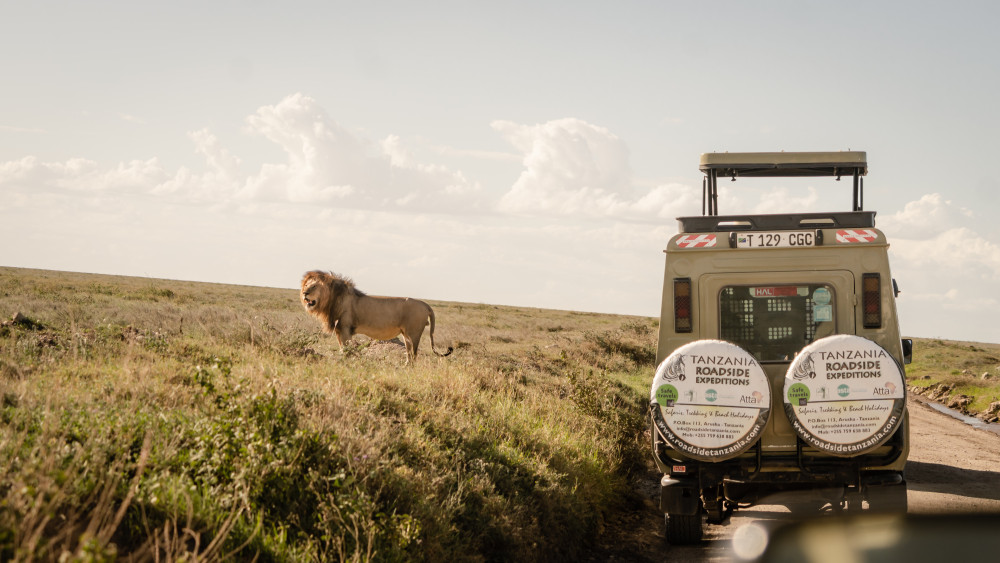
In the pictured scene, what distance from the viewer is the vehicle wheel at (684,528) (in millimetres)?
7098

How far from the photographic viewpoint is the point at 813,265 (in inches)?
285

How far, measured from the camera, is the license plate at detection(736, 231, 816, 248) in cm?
723

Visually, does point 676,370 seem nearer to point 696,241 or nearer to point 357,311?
→ point 696,241

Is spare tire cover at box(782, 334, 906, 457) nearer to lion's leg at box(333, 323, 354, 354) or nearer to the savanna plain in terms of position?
the savanna plain

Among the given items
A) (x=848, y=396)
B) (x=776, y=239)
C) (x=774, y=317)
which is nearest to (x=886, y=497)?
(x=848, y=396)

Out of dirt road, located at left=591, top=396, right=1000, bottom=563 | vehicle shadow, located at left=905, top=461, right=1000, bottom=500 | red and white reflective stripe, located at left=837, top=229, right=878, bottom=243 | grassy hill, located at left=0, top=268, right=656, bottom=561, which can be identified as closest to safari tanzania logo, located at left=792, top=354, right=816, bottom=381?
dirt road, located at left=591, top=396, right=1000, bottom=563

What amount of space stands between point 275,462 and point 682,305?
4051 mm

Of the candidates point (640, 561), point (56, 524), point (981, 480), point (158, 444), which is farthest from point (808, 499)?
point (56, 524)

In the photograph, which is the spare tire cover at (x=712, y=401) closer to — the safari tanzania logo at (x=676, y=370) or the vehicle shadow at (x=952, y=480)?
the safari tanzania logo at (x=676, y=370)

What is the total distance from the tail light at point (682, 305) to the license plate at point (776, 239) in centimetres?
60

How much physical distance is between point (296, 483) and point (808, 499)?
4697mm

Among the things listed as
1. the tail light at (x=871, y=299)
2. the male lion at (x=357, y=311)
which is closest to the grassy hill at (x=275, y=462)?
the tail light at (x=871, y=299)

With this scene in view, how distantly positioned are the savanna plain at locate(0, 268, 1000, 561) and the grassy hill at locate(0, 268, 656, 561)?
17 millimetres

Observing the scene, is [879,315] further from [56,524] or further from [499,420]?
[56,524]
